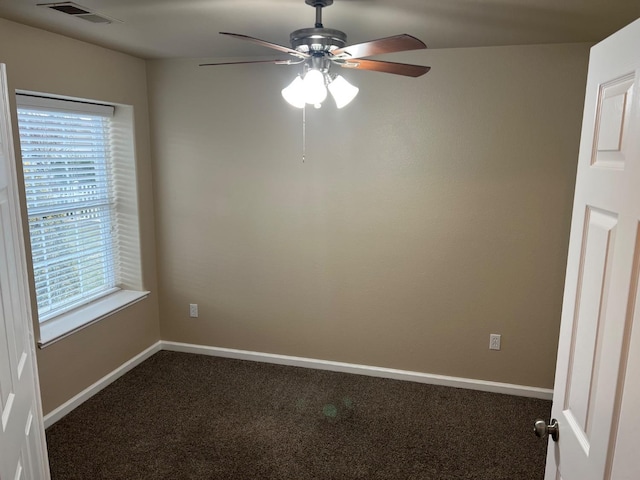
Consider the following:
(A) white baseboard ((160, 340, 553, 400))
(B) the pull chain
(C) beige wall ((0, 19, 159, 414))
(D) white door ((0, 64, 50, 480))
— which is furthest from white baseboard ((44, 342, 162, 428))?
(B) the pull chain

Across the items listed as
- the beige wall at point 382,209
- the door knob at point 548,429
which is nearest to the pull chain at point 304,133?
the beige wall at point 382,209

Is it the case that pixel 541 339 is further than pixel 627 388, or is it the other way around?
pixel 541 339

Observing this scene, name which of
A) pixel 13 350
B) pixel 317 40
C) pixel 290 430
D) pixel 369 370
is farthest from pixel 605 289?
pixel 369 370

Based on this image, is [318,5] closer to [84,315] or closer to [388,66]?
[388,66]

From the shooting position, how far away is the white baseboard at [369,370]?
352 centimetres

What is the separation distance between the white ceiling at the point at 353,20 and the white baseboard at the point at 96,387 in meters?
2.34

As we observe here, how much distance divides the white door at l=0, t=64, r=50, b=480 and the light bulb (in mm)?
1106

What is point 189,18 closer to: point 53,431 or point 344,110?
point 344,110

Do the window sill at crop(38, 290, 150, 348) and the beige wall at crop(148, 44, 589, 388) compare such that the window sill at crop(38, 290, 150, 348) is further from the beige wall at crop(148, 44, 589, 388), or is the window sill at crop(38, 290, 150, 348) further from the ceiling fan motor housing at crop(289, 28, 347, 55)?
the ceiling fan motor housing at crop(289, 28, 347, 55)

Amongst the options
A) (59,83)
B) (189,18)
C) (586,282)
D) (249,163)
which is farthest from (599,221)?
(59,83)

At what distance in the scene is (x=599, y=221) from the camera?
1.25 m

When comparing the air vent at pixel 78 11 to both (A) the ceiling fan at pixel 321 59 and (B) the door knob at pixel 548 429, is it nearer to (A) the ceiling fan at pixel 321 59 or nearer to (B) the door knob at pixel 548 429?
(A) the ceiling fan at pixel 321 59

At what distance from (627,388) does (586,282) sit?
344mm

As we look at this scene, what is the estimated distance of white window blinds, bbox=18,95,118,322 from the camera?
303 cm
